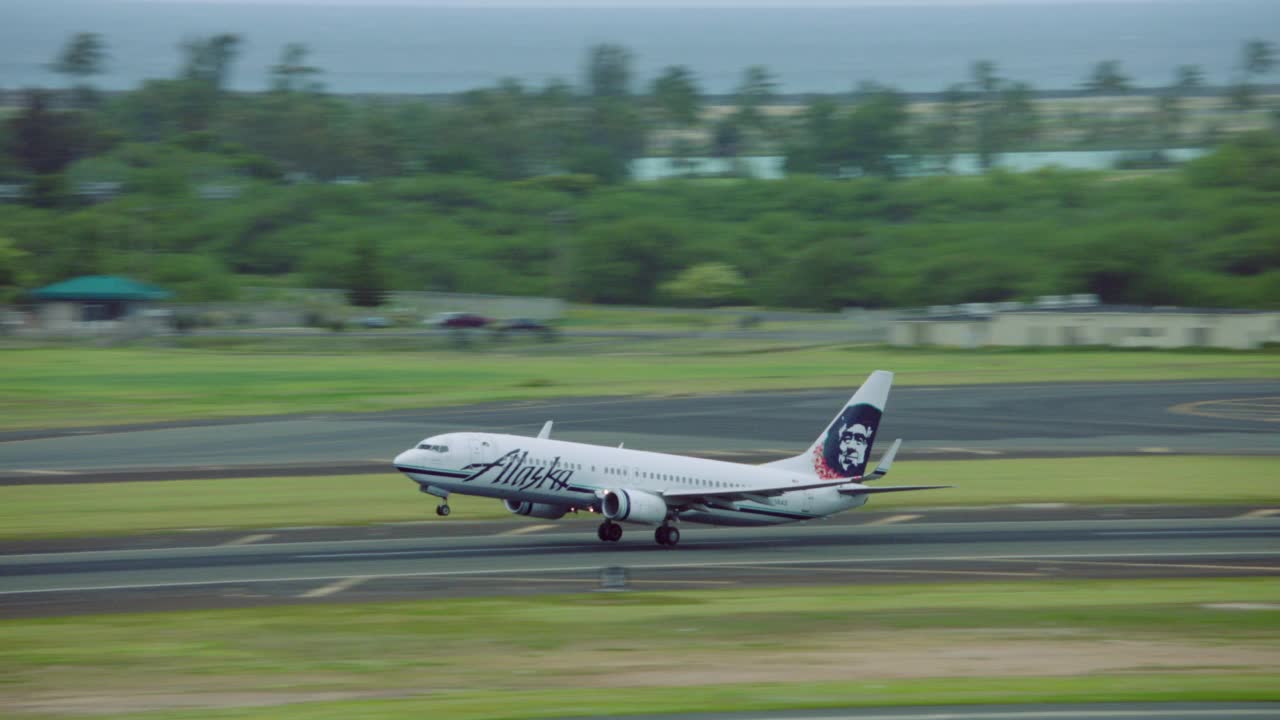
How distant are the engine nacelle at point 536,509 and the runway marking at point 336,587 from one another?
8040 mm

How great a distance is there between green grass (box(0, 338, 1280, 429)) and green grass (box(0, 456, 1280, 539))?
101ft

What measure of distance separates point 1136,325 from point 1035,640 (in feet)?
369

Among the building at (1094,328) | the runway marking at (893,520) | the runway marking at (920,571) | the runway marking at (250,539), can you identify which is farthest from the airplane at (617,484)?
the building at (1094,328)

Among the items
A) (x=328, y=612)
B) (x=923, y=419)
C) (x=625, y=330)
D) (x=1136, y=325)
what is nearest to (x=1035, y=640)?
(x=328, y=612)

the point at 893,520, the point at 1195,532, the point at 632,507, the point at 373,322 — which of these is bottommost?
the point at 1195,532

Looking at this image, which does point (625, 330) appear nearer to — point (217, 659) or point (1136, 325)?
point (1136, 325)

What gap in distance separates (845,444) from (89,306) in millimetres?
122990

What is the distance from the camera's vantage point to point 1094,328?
5271 inches

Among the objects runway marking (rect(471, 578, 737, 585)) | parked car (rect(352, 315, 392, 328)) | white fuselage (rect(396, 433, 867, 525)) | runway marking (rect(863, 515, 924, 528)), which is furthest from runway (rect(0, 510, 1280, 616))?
parked car (rect(352, 315, 392, 328))

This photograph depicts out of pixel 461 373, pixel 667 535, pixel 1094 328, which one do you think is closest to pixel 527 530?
pixel 667 535

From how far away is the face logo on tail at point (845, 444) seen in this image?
158 ft

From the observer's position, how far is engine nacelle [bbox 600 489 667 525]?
→ 4219cm

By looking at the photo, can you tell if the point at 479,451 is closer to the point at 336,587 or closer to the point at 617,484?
the point at 617,484

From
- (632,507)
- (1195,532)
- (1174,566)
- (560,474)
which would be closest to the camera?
(1174,566)
